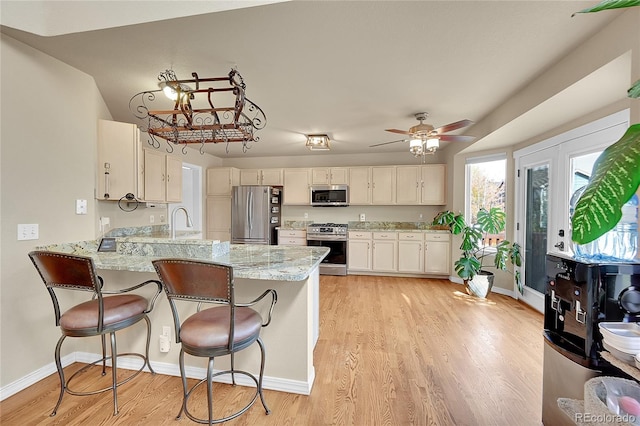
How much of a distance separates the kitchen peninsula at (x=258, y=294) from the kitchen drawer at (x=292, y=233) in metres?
3.08

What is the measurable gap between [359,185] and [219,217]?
2.94 meters

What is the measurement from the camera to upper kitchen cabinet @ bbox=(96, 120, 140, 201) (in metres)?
2.50

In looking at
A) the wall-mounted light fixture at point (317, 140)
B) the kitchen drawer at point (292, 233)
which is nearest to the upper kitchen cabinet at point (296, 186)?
the kitchen drawer at point (292, 233)

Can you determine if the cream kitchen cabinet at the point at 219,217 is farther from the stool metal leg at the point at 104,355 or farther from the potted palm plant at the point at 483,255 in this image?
the potted palm plant at the point at 483,255

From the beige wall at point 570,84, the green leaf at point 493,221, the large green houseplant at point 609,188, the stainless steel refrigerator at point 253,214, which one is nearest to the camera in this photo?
the large green houseplant at point 609,188

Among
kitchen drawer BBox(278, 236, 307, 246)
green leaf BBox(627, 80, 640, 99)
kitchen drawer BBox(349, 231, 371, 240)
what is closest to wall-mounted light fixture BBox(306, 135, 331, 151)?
kitchen drawer BBox(349, 231, 371, 240)

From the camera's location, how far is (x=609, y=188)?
0.71 meters

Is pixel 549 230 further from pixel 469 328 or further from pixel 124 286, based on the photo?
pixel 124 286

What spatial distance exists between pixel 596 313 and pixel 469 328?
1786 millimetres

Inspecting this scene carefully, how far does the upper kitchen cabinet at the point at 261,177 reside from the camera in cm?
550

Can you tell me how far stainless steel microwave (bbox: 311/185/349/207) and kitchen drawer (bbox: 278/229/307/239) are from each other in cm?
62

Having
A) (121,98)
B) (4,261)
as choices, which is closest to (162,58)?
(121,98)

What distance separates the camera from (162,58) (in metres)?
2.06

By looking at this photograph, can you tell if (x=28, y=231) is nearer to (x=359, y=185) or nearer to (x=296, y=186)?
(x=296, y=186)
